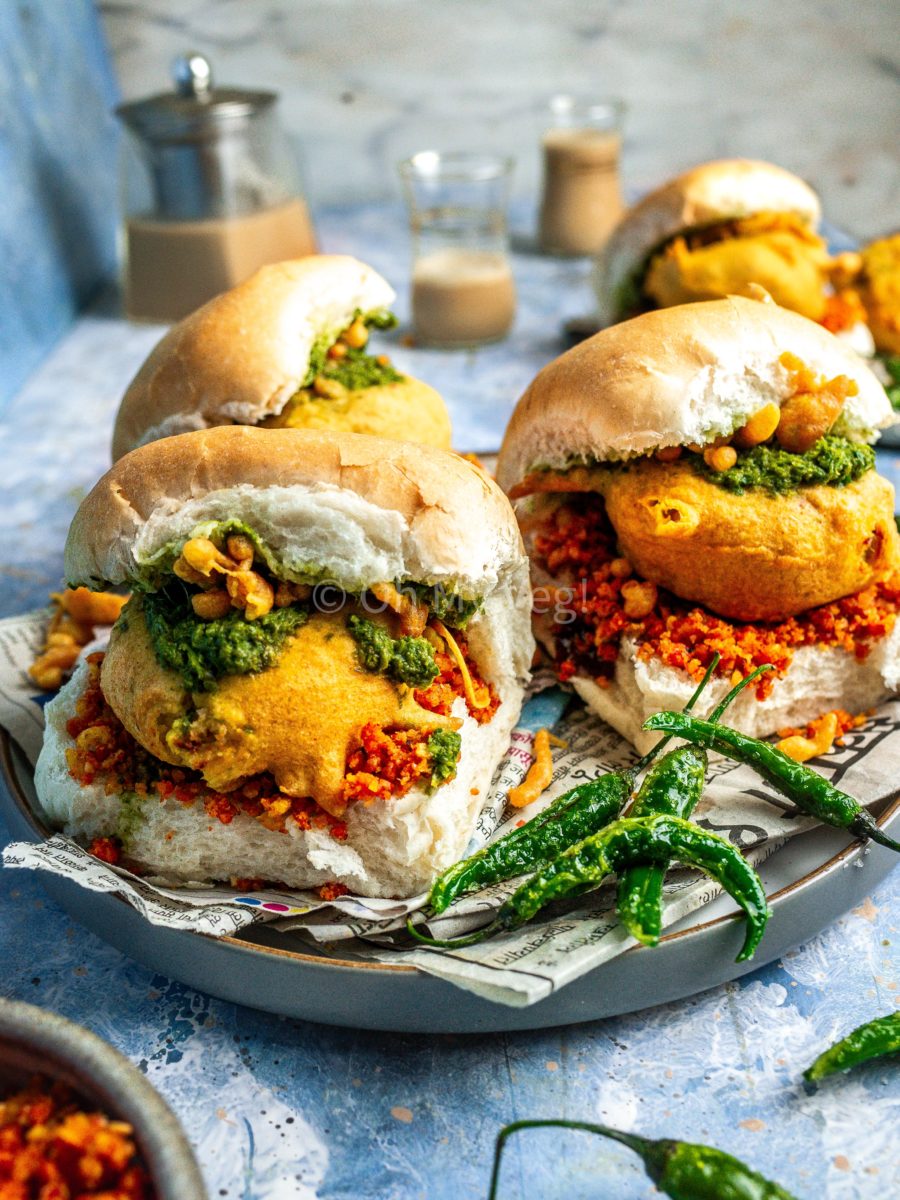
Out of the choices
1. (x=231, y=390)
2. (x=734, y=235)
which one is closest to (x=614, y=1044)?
(x=231, y=390)

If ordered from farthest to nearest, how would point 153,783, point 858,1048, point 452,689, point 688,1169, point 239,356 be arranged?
point 239,356 → point 452,689 → point 153,783 → point 858,1048 → point 688,1169

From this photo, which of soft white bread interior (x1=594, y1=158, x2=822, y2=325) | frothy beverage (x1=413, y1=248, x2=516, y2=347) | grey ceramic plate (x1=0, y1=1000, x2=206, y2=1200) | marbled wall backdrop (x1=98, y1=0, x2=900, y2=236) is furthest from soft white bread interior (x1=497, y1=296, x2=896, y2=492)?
marbled wall backdrop (x1=98, y1=0, x2=900, y2=236)

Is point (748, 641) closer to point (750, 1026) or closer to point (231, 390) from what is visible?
point (750, 1026)

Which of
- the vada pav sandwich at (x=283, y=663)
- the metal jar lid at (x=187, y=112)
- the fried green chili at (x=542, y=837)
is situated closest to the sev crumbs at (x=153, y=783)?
the vada pav sandwich at (x=283, y=663)

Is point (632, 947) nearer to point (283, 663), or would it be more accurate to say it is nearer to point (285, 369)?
point (283, 663)

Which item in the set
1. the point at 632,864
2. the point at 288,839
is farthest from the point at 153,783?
the point at 632,864

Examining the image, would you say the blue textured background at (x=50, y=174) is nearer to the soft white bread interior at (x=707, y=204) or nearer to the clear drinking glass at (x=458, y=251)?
the clear drinking glass at (x=458, y=251)

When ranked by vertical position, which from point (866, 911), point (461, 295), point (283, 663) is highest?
point (283, 663)
